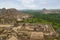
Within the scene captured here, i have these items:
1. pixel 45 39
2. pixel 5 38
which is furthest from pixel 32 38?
pixel 5 38

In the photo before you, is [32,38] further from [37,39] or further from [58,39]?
[58,39]

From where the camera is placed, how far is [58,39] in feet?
61.0

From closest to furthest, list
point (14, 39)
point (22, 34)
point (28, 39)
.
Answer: point (14, 39)
point (28, 39)
point (22, 34)

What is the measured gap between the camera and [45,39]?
18.5 meters

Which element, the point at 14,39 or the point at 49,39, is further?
the point at 49,39

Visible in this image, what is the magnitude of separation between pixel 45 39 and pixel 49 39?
22.6 inches

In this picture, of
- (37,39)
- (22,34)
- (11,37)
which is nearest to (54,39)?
(37,39)

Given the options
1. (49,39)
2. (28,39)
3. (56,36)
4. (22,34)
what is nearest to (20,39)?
(28,39)

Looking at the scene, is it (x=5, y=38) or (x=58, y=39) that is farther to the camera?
(x=58, y=39)

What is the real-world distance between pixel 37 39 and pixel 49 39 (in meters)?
2.25

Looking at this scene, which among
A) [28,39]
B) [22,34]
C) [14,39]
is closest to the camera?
[14,39]

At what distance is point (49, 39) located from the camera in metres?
18.8

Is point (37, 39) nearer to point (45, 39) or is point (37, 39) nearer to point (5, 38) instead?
point (45, 39)

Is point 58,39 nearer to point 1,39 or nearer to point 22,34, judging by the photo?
point 22,34
